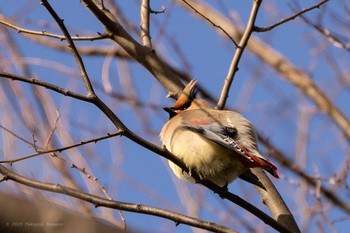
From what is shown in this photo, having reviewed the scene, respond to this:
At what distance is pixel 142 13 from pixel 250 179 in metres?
1.26

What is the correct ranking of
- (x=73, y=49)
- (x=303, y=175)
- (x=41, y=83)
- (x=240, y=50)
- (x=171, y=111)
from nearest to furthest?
(x=41, y=83) < (x=73, y=49) < (x=240, y=50) < (x=171, y=111) < (x=303, y=175)

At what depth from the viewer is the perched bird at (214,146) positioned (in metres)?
3.31

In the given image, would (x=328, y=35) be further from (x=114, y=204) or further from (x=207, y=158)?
(x=114, y=204)

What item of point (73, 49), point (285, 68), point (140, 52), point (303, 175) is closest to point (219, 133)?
point (140, 52)

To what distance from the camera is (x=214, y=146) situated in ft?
11.1

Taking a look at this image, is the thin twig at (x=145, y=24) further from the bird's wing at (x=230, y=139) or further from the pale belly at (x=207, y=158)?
the pale belly at (x=207, y=158)

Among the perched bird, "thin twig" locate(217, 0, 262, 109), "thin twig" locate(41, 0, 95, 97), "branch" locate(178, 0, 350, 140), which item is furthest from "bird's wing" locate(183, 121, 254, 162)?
"branch" locate(178, 0, 350, 140)

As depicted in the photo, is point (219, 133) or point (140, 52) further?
point (140, 52)

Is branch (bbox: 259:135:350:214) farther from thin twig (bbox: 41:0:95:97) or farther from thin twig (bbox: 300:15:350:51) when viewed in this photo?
thin twig (bbox: 41:0:95:97)

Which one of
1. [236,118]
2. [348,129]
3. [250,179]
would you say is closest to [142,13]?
[236,118]

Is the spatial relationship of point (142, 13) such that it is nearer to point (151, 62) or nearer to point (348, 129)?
point (151, 62)

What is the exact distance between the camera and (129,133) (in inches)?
95.5

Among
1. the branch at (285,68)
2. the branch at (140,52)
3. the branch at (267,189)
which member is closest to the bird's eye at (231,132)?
the branch at (267,189)

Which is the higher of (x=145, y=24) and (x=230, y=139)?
(x=145, y=24)
